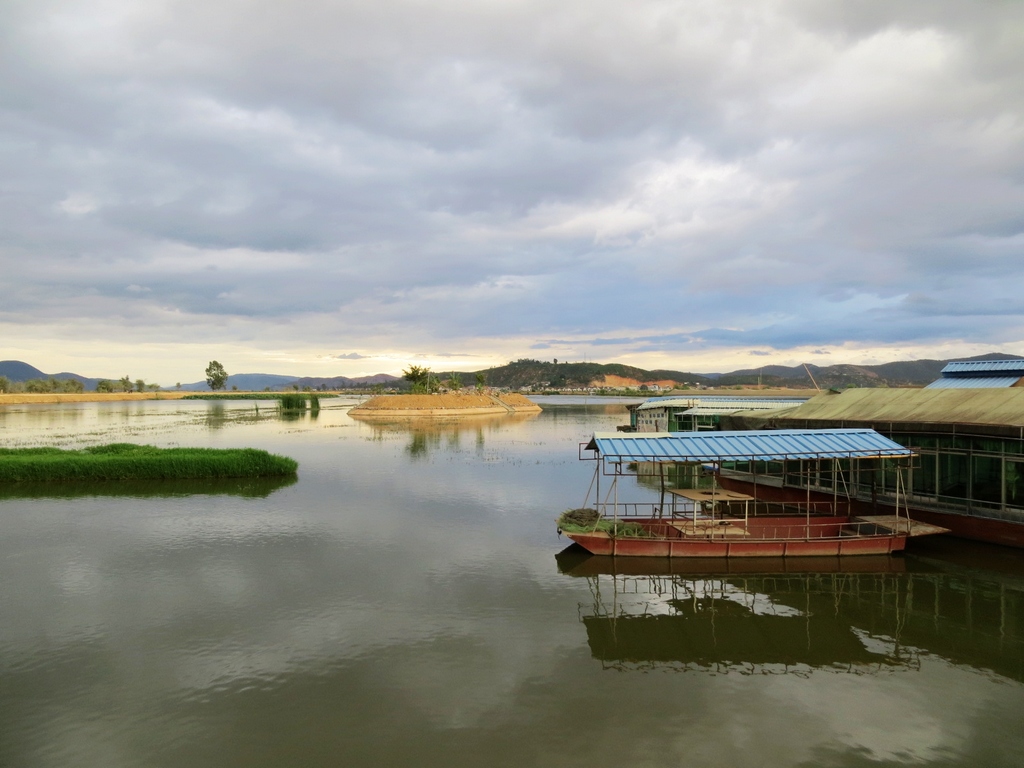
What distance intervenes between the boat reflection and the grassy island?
91.7 feet

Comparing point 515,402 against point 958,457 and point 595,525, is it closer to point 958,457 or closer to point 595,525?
point 958,457

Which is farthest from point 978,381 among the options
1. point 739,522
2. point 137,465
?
point 137,465

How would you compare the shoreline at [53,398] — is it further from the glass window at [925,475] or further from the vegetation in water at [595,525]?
the glass window at [925,475]

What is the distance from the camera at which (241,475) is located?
4141 cm

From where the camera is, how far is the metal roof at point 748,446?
2286 centimetres

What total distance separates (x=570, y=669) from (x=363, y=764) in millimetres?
5563

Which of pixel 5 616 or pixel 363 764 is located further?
pixel 5 616

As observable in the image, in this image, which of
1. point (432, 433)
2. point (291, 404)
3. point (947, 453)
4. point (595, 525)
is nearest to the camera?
point (595, 525)

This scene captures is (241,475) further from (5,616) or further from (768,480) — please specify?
(768,480)

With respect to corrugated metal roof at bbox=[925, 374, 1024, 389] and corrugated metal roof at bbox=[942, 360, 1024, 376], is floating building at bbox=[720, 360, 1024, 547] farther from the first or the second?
corrugated metal roof at bbox=[942, 360, 1024, 376]

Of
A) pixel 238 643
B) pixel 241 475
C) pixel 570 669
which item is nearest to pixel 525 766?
pixel 570 669

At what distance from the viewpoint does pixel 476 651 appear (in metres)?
15.1

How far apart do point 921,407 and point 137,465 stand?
4823 centimetres

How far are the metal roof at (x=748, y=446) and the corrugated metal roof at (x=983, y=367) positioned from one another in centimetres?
2694
